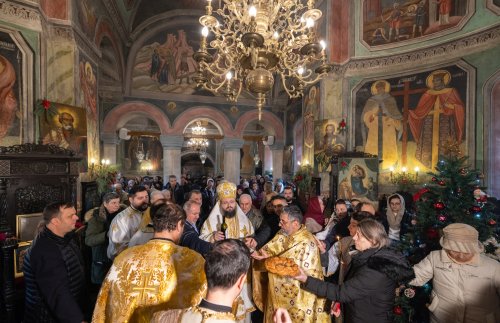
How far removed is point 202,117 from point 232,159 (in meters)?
3.35

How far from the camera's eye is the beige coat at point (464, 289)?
220 cm

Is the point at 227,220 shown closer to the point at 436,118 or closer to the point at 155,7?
the point at 436,118

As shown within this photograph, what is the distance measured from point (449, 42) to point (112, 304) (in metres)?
11.3

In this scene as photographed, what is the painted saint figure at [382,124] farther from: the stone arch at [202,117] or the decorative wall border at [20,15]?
the decorative wall border at [20,15]

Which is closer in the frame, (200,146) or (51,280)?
(51,280)

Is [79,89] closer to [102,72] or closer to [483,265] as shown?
[102,72]

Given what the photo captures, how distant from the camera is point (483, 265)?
2.21 meters

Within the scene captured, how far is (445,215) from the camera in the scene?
122 inches

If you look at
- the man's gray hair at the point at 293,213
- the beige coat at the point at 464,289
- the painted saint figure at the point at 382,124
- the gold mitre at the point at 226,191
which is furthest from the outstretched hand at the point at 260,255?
the painted saint figure at the point at 382,124

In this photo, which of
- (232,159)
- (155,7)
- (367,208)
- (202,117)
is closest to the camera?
(367,208)

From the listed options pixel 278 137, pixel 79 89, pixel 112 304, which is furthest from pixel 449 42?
pixel 79 89

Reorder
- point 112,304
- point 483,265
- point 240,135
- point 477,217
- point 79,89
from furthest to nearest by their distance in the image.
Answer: point 240,135
point 79,89
point 477,217
point 483,265
point 112,304

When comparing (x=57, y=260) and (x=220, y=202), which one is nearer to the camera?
(x=57, y=260)

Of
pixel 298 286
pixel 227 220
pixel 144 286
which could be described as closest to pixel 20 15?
pixel 227 220
